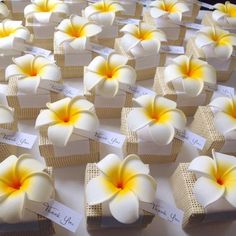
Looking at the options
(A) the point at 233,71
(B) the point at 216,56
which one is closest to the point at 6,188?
(B) the point at 216,56

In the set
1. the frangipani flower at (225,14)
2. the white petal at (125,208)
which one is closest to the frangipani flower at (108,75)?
the white petal at (125,208)

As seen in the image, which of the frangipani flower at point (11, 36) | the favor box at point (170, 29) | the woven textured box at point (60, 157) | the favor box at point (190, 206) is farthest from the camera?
the favor box at point (170, 29)

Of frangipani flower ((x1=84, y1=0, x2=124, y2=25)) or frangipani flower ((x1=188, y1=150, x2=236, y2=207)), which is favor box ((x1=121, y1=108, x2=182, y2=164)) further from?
frangipani flower ((x1=84, y1=0, x2=124, y2=25))

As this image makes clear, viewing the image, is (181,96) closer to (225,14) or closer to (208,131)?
(208,131)

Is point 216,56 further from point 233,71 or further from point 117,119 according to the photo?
point 117,119

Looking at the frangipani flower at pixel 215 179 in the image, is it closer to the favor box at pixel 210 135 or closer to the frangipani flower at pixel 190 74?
the favor box at pixel 210 135

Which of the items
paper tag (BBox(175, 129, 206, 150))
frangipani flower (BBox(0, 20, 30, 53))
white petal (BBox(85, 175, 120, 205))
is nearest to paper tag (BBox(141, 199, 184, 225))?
white petal (BBox(85, 175, 120, 205))

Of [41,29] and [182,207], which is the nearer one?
[182,207]
